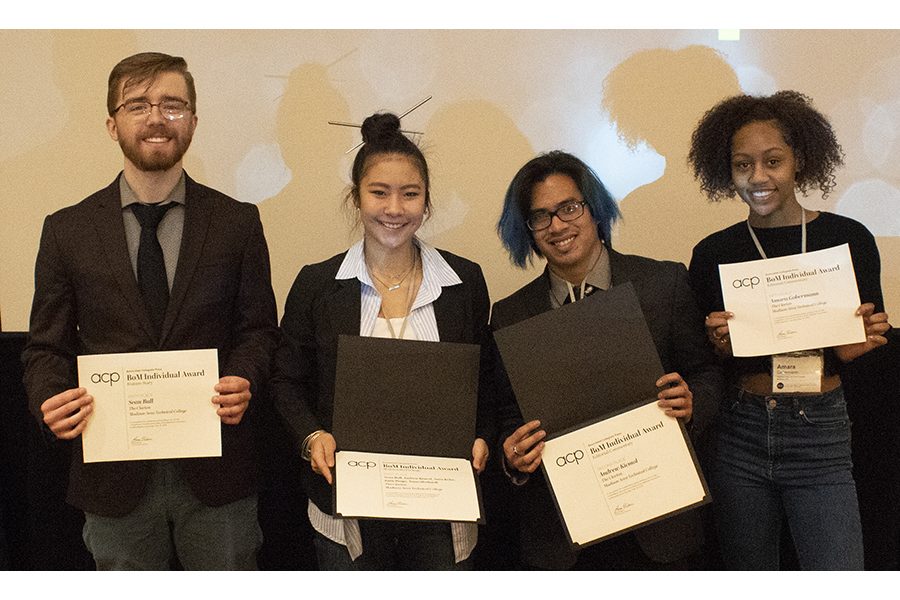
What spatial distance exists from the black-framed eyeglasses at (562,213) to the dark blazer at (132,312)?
83 centimetres

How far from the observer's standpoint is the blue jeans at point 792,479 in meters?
2.22

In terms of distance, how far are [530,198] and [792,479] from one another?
3.61 ft

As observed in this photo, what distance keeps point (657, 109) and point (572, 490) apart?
1.70 m

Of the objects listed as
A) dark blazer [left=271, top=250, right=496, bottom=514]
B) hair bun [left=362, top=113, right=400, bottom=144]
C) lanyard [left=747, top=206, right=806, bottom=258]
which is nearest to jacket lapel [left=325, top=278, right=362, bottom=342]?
dark blazer [left=271, top=250, right=496, bottom=514]

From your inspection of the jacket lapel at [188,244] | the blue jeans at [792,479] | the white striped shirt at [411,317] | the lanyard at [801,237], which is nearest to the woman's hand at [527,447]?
the white striped shirt at [411,317]

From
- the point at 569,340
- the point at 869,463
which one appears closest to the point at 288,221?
the point at 569,340

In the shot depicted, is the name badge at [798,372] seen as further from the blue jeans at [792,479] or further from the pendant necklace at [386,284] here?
the pendant necklace at [386,284]

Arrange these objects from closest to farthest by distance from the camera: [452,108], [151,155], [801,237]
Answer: [151,155], [801,237], [452,108]

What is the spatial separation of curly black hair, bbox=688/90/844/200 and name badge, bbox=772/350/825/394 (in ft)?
1.92

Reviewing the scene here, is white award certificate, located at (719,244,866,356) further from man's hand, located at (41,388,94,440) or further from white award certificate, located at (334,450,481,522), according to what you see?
man's hand, located at (41,388,94,440)

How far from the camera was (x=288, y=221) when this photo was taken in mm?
3160

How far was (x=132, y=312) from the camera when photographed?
2131 mm

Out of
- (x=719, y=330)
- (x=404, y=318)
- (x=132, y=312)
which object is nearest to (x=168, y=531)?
(x=132, y=312)

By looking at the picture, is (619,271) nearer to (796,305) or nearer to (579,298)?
(579,298)
